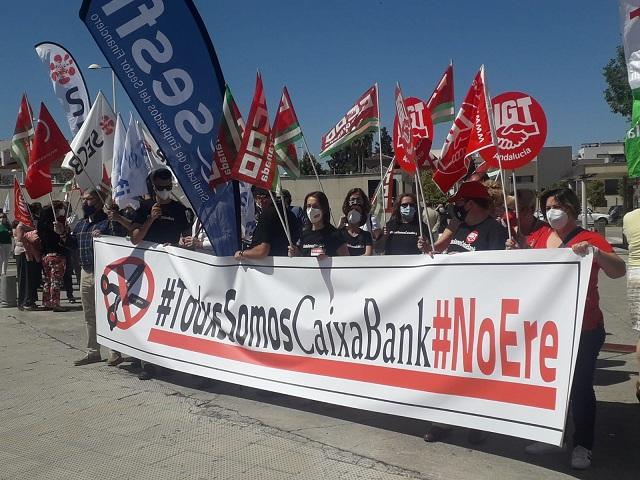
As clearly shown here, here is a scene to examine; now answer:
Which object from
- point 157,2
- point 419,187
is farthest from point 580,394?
point 157,2

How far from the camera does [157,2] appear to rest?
573 cm

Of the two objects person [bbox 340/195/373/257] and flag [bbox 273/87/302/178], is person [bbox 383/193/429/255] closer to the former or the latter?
person [bbox 340/195/373/257]

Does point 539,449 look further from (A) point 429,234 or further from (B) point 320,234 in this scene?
(B) point 320,234

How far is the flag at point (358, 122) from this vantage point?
7617mm

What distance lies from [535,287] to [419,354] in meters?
0.92

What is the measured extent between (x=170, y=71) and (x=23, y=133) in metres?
4.52

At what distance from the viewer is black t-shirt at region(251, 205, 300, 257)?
5.48 metres

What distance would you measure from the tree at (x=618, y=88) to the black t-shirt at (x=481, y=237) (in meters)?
Answer: 22.9

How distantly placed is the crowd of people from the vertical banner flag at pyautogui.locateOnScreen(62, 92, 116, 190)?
666 millimetres

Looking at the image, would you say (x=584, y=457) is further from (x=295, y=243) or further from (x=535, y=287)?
(x=295, y=243)

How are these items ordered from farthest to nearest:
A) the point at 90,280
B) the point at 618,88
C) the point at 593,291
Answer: the point at 618,88, the point at 90,280, the point at 593,291

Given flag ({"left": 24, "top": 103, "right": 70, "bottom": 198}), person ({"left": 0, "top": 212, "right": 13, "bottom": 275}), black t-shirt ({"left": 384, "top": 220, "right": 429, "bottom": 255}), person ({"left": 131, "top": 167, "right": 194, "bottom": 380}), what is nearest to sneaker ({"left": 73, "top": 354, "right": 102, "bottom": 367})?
person ({"left": 131, "top": 167, "right": 194, "bottom": 380})

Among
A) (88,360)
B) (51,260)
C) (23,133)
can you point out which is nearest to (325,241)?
(88,360)

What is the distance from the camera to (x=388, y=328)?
175 inches
